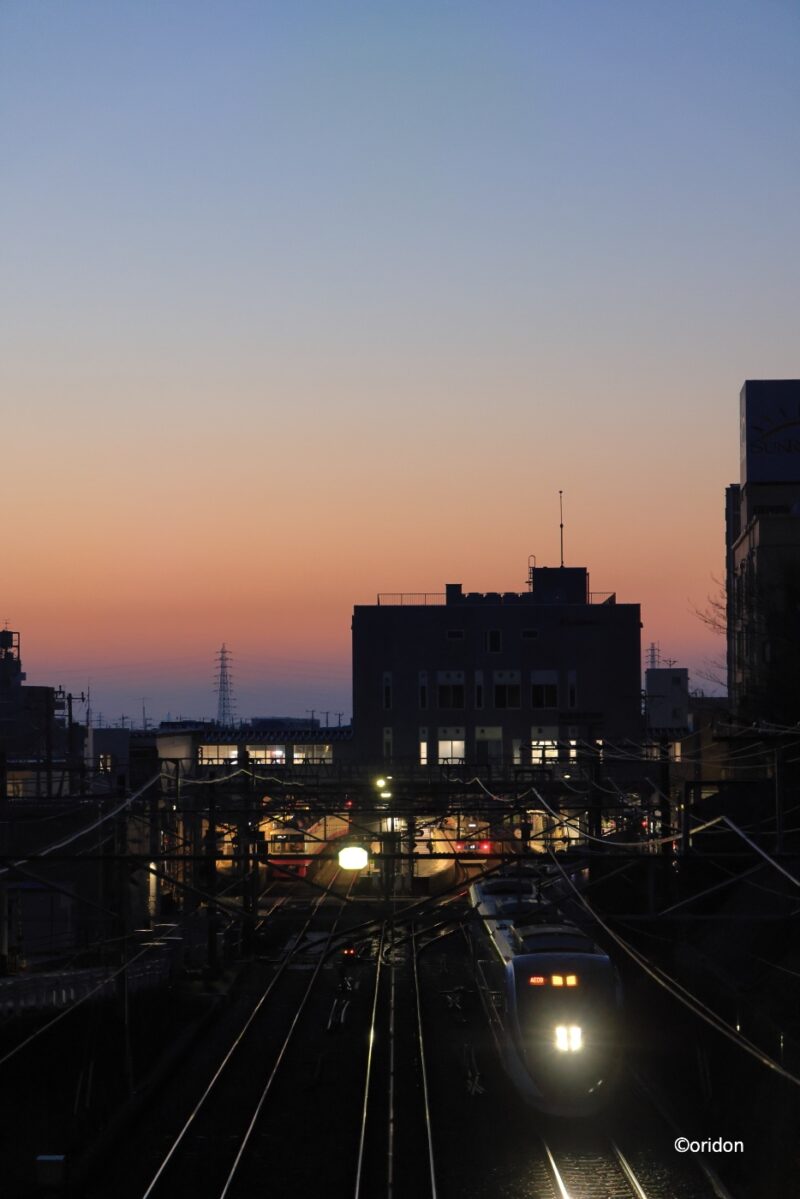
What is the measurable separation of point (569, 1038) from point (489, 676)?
130ft

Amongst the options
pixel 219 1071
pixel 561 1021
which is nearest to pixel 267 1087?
pixel 219 1071

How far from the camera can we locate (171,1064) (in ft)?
64.3

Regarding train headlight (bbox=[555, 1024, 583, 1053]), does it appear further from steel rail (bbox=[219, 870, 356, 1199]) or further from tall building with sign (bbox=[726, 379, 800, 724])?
tall building with sign (bbox=[726, 379, 800, 724])

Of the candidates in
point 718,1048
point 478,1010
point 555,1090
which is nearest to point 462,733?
point 478,1010

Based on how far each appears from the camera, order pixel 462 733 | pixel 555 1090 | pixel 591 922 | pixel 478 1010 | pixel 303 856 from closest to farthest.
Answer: pixel 555 1090, pixel 303 856, pixel 478 1010, pixel 591 922, pixel 462 733

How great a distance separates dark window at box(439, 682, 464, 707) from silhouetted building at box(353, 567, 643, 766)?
0.15 feet

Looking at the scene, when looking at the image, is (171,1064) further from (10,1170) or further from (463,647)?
(463,647)

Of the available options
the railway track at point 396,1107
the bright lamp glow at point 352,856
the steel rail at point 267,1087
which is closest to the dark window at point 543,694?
the steel rail at point 267,1087

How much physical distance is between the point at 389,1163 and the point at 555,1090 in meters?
2.86

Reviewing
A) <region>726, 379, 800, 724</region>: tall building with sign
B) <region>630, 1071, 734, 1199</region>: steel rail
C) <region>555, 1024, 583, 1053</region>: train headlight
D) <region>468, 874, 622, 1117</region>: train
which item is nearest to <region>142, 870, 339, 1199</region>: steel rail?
<region>468, 874, 622, 1117</region>: train

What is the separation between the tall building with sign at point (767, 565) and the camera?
33791 mm

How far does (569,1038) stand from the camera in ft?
55.5

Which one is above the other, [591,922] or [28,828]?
[28,828]

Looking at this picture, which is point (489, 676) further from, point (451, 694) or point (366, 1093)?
point (366, 1093)
